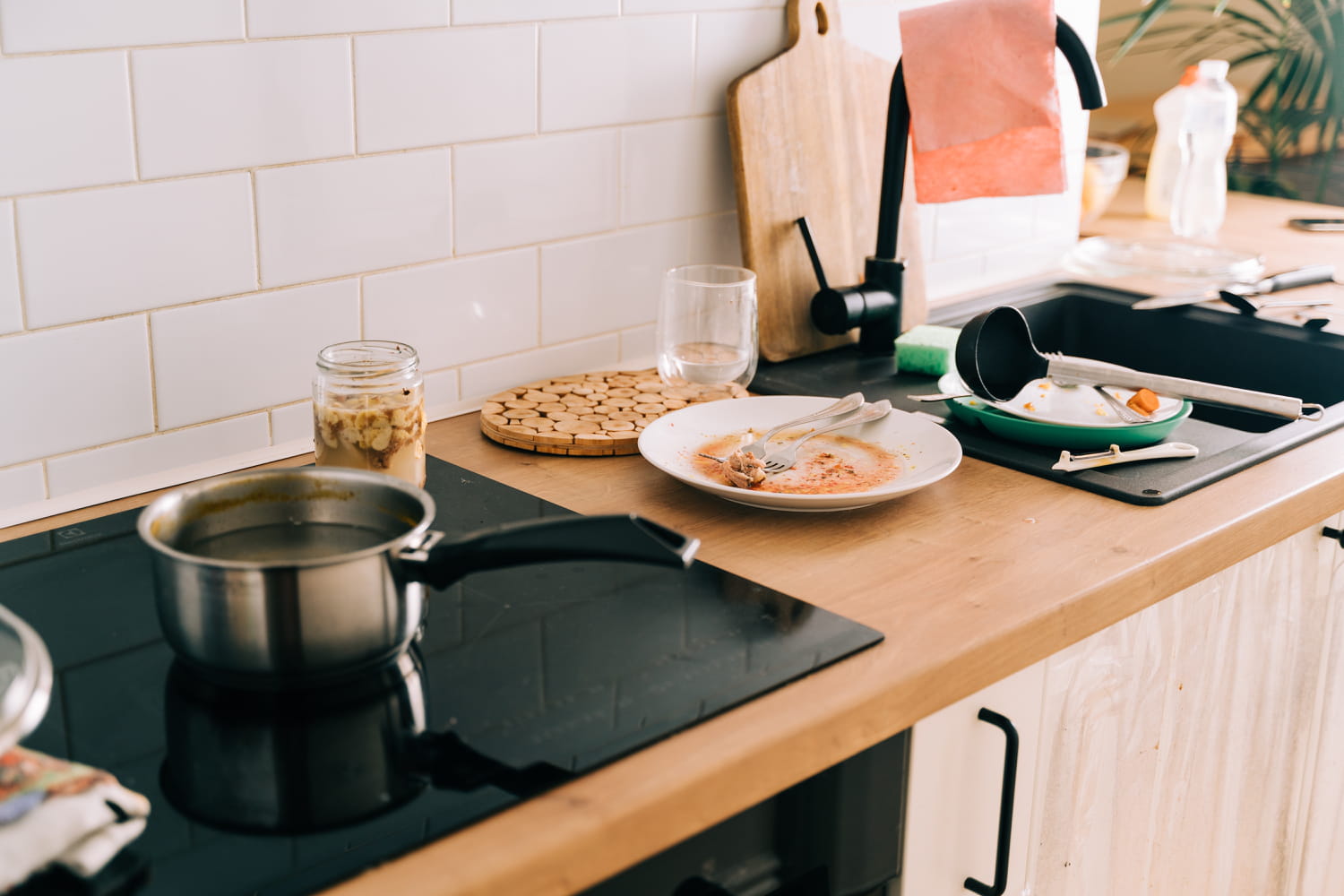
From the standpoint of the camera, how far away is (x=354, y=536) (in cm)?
90

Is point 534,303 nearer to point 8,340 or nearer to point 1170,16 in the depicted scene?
point 8,340

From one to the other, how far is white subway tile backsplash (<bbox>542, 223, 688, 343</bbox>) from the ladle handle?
45 cm

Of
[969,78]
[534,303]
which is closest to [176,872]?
[534,303]

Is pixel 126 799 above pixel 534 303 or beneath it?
beneath

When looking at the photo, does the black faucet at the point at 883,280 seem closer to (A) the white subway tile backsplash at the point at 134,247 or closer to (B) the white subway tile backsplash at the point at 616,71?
(B) the white subway tile backsplash at the point at 616,71

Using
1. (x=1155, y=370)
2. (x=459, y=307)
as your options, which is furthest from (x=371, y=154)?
(x=1155, y=370)

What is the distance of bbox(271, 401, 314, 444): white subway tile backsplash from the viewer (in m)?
1.26

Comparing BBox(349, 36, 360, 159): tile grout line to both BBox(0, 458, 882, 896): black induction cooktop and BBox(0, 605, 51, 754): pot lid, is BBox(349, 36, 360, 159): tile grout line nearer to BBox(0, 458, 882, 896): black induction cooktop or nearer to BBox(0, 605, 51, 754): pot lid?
BBox(0, 458, 882, 896): black induction cooktop

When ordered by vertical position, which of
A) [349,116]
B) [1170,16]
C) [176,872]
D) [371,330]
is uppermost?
[1170,16]

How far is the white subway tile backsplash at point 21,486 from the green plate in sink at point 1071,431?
858mm

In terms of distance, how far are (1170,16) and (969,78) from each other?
1.65 meters

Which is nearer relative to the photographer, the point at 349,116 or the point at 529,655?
the point at 529,655

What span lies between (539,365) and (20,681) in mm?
876

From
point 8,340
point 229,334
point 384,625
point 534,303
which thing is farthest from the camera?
point 534,303
